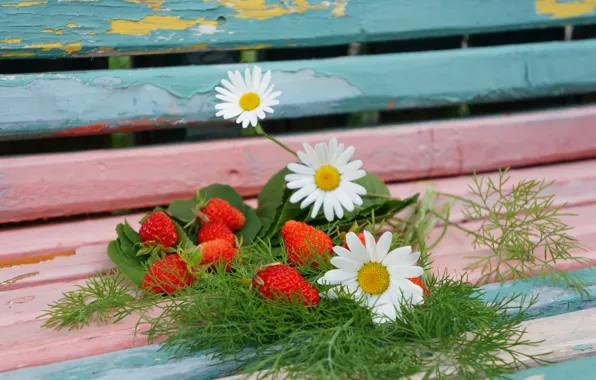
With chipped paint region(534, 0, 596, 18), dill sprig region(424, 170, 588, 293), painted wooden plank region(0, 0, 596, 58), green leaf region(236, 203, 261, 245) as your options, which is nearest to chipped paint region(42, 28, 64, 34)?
painted wooden plank region(0, 0, 596, 58)

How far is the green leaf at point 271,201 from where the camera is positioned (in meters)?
1.20

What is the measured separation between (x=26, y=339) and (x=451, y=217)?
913 mm

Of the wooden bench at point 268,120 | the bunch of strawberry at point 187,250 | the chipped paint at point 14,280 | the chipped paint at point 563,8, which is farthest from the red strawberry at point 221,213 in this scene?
the chipped paint at point 563,8

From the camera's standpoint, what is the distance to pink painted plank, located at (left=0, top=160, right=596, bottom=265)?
1275mm

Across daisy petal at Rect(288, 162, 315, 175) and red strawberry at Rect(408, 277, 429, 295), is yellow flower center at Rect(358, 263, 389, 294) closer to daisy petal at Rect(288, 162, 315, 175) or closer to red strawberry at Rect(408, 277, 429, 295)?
red strawberry at Rect(408, 277, 429, 295)

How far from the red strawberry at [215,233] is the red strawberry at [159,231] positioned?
52 mm

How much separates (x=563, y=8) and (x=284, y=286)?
121 cm

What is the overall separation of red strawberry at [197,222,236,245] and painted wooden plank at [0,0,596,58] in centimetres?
45

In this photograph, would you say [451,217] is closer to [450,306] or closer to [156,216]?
[450,306]

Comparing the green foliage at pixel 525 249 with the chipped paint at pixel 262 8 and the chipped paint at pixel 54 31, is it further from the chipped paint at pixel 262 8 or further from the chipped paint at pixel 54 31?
the chipped paint at pixel 54 31

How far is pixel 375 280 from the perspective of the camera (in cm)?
91

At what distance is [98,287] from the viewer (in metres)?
1.01

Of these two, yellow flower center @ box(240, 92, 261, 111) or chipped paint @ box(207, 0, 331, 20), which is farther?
chipped paint @ box(207, 0, 331, 20)

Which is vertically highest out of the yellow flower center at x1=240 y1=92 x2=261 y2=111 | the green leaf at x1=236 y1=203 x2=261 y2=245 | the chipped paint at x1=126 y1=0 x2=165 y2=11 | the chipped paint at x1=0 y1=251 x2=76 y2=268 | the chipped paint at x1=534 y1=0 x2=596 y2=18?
the chipped paint at x1=126 y1=0 x2=165 y2=11
